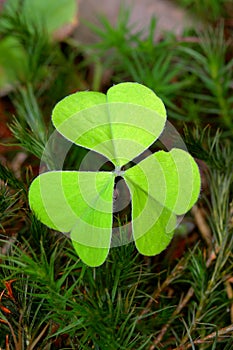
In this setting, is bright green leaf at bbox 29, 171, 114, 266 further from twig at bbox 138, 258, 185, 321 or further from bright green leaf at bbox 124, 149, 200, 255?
twig at bbox 138, 258, 185, 321

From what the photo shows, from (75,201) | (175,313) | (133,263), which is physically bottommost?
(175,313)

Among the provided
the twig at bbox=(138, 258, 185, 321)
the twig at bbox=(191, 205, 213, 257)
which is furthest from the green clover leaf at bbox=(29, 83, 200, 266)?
the twig at bbox=(191, 205, 213, 257)

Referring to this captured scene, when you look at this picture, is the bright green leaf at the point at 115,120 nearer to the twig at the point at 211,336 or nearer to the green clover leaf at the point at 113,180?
the green clover leaf at the point at 113,180

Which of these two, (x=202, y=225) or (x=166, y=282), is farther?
(x=202, y=225)

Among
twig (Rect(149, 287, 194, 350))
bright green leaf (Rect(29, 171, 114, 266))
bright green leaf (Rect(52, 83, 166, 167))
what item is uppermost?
bright green leaf (Rect(52, 83, 166, 167))

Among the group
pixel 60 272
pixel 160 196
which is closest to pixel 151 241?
pixel 160 196

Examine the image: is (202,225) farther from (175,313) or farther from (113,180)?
(113,180)

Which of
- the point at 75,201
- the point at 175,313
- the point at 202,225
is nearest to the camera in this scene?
the point at 75,201

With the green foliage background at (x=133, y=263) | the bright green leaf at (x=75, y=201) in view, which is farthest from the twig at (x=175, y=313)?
the bright green leaf at (x=75, y=201)

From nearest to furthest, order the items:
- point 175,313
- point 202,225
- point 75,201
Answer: point 75,201 → point 175,313 → point 202,225

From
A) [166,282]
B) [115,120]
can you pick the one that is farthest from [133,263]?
[115,120]
